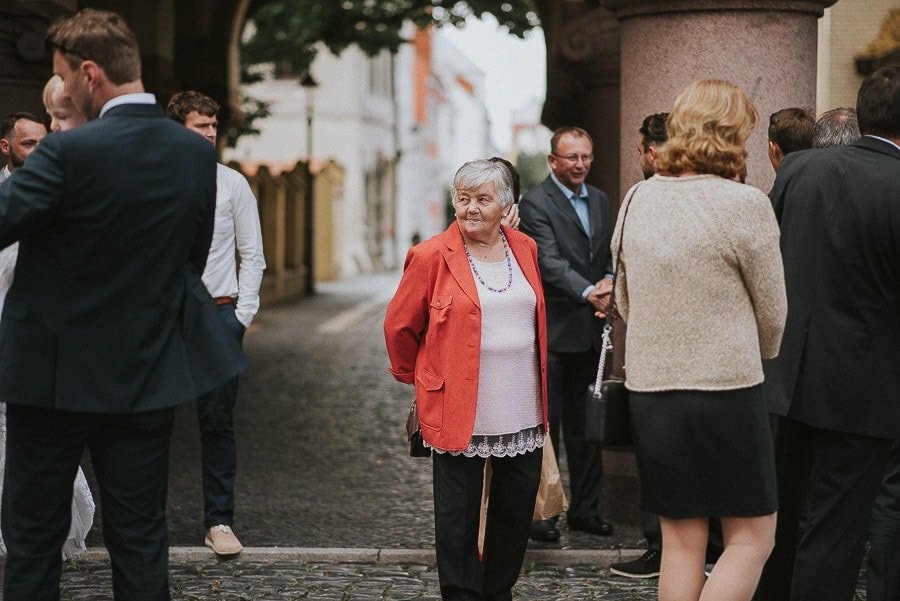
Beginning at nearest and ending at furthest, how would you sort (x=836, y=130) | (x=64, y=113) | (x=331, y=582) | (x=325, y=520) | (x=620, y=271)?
(x=64, y=113)
(x=620, y=271)
(x=836, y=130)
(x=331, y=582)
(x=325, y=520)

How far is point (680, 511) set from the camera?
4391 millimetres

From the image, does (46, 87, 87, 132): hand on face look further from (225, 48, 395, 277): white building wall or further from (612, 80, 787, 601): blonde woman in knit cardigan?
(225, 48, 395, 277): white building wall

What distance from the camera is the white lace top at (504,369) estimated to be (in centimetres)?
522

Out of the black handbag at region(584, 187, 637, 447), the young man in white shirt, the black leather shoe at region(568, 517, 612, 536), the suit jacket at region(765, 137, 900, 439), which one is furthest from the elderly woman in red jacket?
the black leather shoe at region(568, 517, 612, 536)

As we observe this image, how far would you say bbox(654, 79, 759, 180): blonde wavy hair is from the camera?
13.8 ft

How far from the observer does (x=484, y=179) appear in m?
5.24

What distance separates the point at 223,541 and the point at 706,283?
325 cm

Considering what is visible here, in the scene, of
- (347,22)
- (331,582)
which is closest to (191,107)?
(331,582)

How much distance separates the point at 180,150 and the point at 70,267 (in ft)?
1.46

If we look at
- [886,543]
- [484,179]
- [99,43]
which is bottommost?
[886,543]

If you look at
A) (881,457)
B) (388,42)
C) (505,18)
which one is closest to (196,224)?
(881,457)

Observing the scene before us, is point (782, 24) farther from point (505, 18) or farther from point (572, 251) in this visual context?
point (505, 18)

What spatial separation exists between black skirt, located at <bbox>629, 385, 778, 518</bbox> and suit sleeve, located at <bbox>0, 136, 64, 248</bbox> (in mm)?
1793

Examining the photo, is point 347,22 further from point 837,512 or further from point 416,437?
point 837,512
